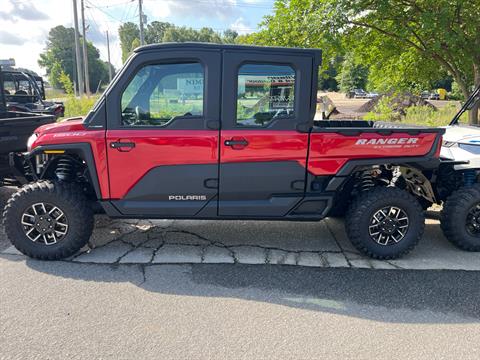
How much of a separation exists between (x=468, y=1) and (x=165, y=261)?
22.5 feet

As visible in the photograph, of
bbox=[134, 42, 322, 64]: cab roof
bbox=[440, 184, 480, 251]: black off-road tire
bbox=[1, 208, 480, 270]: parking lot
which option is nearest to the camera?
bbox=[134, 42, 322, 64]: cab roof

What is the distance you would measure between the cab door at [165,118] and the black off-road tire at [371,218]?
1530 millimetres

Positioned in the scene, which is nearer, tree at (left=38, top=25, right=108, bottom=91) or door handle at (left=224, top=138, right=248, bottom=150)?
door handle at (left=224, top=138, right=248, bottom=150)

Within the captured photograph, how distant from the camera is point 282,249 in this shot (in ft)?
13.8

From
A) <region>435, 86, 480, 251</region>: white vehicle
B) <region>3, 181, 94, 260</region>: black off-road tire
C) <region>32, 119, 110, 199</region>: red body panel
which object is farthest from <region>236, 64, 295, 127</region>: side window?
<region>435, 86, 480, 251</region>: white vehicle

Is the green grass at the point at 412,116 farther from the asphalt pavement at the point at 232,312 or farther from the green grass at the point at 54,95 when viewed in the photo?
the green grass at the point at 54,95

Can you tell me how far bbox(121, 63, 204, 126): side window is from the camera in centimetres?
358

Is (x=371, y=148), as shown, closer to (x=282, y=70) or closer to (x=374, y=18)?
(x=282, y=70)

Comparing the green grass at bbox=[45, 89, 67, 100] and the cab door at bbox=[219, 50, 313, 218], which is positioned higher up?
the cab door at bbox=[219, 50, 313, 218]

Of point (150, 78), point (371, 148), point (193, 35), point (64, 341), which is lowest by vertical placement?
point (64, 341)

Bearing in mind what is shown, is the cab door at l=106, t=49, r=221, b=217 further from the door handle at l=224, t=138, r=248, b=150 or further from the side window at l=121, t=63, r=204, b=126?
the door handle at l=224, t=138, r=248, b=150


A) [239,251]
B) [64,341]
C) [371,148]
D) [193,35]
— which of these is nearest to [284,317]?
[239,251]

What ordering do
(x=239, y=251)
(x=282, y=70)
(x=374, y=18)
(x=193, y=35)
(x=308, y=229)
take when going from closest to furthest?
1. (x=282, y=70)
2. (x=239, y=251)
3. (x=308, y=229)
4. (x=374, y=18)
5. (x=193, y=35)

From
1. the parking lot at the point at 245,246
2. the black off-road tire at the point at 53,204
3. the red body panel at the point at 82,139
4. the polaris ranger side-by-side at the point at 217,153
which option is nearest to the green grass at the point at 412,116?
the parking lot at the point at 245,246
